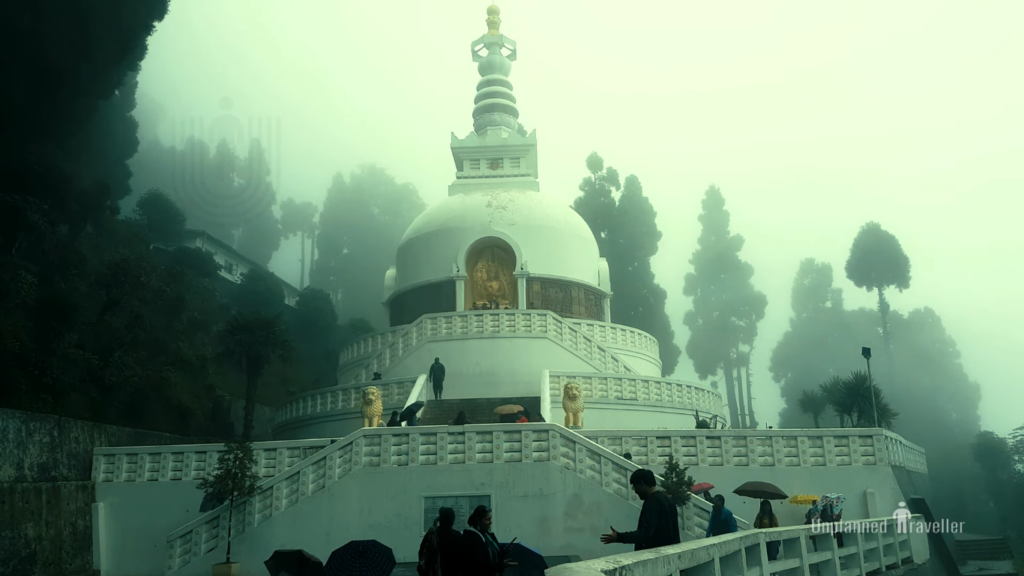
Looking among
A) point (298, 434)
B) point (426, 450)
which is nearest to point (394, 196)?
point (298, 434)

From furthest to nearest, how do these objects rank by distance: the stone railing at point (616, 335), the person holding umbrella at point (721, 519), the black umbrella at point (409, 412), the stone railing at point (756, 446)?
the stone railing at point (616, 335)
the black umbrella at point (409, 412)
the stone railing at point (756, 446)
the person holding umbrella at point (721, 519)

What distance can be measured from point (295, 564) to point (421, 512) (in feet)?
14.7

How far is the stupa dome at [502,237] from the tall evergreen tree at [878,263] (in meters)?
33.3

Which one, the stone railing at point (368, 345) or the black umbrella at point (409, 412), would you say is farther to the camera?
the stone railing at point (368, 345)

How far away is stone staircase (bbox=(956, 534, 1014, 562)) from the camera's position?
68.7ft

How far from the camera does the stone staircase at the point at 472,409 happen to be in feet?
74.7

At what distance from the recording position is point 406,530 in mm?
16141

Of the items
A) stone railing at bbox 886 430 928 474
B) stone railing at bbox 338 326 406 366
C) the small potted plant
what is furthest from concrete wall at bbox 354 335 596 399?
the small potted plant

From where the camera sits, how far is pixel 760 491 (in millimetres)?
15953

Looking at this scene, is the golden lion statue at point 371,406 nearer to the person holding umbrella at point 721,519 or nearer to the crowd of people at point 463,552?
the person holding umbrella at point 721,519

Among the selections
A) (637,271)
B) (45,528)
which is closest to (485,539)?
(45,528)

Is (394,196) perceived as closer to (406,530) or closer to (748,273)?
(748,273)

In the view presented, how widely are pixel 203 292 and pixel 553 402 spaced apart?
29793 mm

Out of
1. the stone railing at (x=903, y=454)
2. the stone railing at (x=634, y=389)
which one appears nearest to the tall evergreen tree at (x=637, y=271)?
the stone railing at (x=634, y=389)
